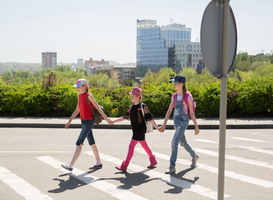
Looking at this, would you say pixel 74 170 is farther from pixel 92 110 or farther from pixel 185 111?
pixel 185 111

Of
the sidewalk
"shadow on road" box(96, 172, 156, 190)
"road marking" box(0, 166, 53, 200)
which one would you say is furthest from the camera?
the sidewalk

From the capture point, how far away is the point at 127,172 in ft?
20.9

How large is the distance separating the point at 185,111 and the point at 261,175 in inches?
72.8

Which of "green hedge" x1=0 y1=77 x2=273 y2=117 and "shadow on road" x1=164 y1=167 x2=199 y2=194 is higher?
"green hedge" x1=0 y1=77 x2=273 y2=117

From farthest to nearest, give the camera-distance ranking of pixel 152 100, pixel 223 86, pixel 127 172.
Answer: pixel 152 100
pixel 127 172
pixel 223 86

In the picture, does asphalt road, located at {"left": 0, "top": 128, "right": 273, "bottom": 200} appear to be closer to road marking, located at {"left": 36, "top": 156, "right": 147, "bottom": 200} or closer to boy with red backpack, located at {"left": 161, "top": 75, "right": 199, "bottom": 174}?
road marking, located at {"left": 36, "top": 156, "right": 147, "bottom": 200}

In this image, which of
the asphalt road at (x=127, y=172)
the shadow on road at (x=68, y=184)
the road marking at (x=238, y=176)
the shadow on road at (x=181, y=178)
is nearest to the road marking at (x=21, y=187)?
the asphalt road at (x=127, y=172)

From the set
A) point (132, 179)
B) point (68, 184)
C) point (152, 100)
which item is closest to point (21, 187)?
point (68, 184)

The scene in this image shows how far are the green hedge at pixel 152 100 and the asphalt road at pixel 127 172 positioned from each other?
4831 mm

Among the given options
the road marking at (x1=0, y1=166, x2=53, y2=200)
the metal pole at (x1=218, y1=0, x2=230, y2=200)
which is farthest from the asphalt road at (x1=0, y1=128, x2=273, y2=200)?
the metal pole at (x1=218, y1=0, x2=230, y2=200)

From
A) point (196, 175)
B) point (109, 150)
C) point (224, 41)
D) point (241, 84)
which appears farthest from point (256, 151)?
point (241, 84)

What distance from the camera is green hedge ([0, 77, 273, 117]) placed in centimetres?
1449

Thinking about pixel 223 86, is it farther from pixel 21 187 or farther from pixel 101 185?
pixel 21 187

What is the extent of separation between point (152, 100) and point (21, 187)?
9.99 meters
